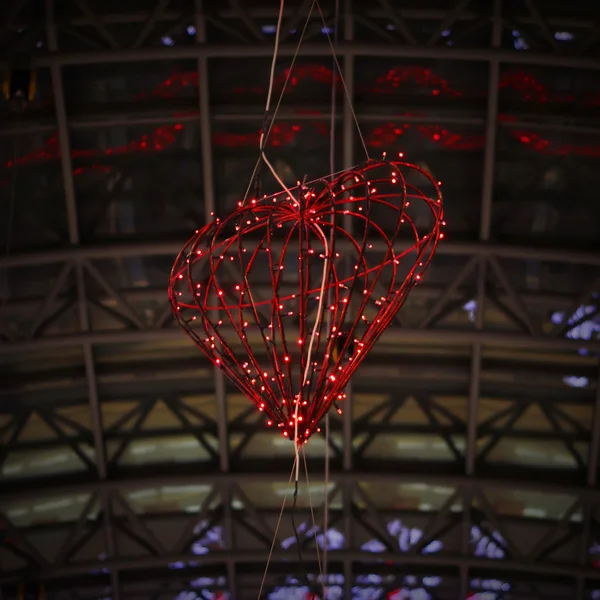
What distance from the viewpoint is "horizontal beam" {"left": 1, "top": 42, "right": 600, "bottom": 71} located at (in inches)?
372

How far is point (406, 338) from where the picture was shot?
432 inches

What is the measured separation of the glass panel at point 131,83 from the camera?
10.4 m

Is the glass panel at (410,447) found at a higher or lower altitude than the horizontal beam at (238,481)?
higher

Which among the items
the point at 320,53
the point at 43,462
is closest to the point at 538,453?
the point at 320,53

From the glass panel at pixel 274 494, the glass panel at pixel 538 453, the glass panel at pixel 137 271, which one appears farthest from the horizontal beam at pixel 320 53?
the glass panel at pixel 274 494

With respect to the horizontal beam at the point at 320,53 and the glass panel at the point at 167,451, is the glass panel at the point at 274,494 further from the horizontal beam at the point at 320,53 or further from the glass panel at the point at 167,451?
the horizontal beam at the point at 320,53

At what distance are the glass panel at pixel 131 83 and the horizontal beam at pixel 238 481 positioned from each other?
14.5ft

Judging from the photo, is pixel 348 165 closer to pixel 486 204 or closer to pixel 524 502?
pixel 486 204

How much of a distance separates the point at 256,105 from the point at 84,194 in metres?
2.10

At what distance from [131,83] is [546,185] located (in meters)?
4.49

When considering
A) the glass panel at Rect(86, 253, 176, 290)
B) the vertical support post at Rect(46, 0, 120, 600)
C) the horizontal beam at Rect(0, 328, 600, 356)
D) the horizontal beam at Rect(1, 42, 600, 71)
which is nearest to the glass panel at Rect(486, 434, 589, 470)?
the horizontal beam at Rect(0, 328, 600, 356)

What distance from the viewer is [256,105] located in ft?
34.2

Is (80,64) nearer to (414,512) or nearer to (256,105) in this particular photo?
(256,105)

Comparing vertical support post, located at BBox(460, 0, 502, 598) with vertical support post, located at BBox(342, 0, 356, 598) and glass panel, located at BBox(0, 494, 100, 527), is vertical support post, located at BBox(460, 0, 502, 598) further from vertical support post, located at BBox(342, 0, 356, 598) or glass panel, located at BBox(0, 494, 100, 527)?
glass panel, located at BBox(0, 494, 100, 527)
